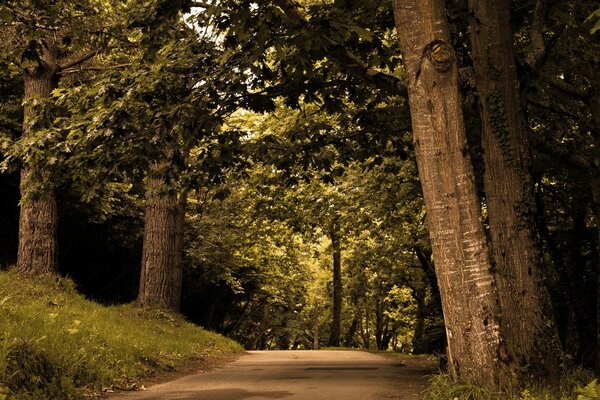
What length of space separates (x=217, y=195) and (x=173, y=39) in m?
2.83

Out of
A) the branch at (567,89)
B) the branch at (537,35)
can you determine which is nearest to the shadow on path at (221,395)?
the branch at (537,35)

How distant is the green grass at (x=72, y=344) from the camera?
5922mm

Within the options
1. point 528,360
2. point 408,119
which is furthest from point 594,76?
point 528,360

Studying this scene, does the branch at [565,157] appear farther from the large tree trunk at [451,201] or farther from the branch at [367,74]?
the large tree trunk at [451,201]

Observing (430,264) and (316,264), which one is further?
(316,264)

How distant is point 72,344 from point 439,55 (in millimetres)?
5848

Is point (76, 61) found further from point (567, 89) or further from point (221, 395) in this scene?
point (567, 89)

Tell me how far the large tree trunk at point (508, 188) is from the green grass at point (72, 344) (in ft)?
16.6

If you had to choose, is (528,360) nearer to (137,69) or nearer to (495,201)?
(495,201)

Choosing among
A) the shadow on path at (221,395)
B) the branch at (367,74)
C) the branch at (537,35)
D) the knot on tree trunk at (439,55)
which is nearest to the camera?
the knot on tree trunk at (439,55)

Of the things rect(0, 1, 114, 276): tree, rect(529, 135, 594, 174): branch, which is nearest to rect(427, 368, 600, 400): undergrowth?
rect(529, 135, 594, 174): branch

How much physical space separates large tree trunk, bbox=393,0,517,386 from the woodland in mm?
17

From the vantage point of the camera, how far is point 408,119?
34.6 ft

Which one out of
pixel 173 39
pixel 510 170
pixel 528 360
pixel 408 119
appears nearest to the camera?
pixel 528 360
